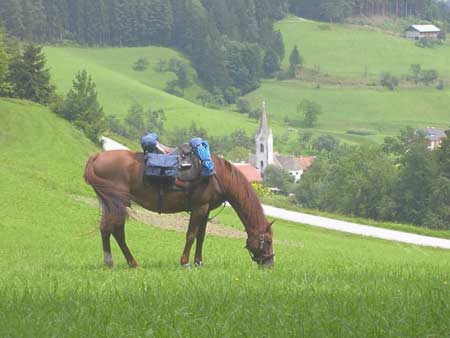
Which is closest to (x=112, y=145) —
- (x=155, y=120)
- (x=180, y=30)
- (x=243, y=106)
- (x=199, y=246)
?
(x=199, y=246)

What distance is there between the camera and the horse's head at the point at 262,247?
12602 mm

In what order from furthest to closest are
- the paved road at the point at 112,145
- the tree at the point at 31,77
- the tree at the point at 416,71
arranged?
the tree at the point at 416,71 → the paved road at the point at 112,145 → the tree at the point at 31,77

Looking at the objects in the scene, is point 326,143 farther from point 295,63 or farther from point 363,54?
point 363,54

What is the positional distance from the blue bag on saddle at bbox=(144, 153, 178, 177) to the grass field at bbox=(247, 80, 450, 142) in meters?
129

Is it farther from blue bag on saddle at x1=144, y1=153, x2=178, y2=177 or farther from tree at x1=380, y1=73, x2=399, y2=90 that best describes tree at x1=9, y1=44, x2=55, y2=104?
tree at x1=380, y1=73, x2=399, y2=90

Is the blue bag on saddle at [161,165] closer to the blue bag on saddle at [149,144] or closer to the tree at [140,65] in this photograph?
the blue bag on saddle at [149,144]

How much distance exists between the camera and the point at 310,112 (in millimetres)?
147500

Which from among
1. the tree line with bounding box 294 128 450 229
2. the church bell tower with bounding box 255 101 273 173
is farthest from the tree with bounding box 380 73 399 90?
the tree line with bounding box 294 128 450 229

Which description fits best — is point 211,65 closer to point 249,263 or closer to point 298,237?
point 298,237

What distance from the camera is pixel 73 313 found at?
6.97 metres

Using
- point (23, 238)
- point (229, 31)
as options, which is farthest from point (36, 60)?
point (229, 31)

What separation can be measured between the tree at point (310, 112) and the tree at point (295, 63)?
30.2 meters

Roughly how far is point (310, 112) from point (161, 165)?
448 ft

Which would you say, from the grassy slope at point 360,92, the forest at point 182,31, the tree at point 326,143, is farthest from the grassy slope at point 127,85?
the grassy slope at point 360,92
